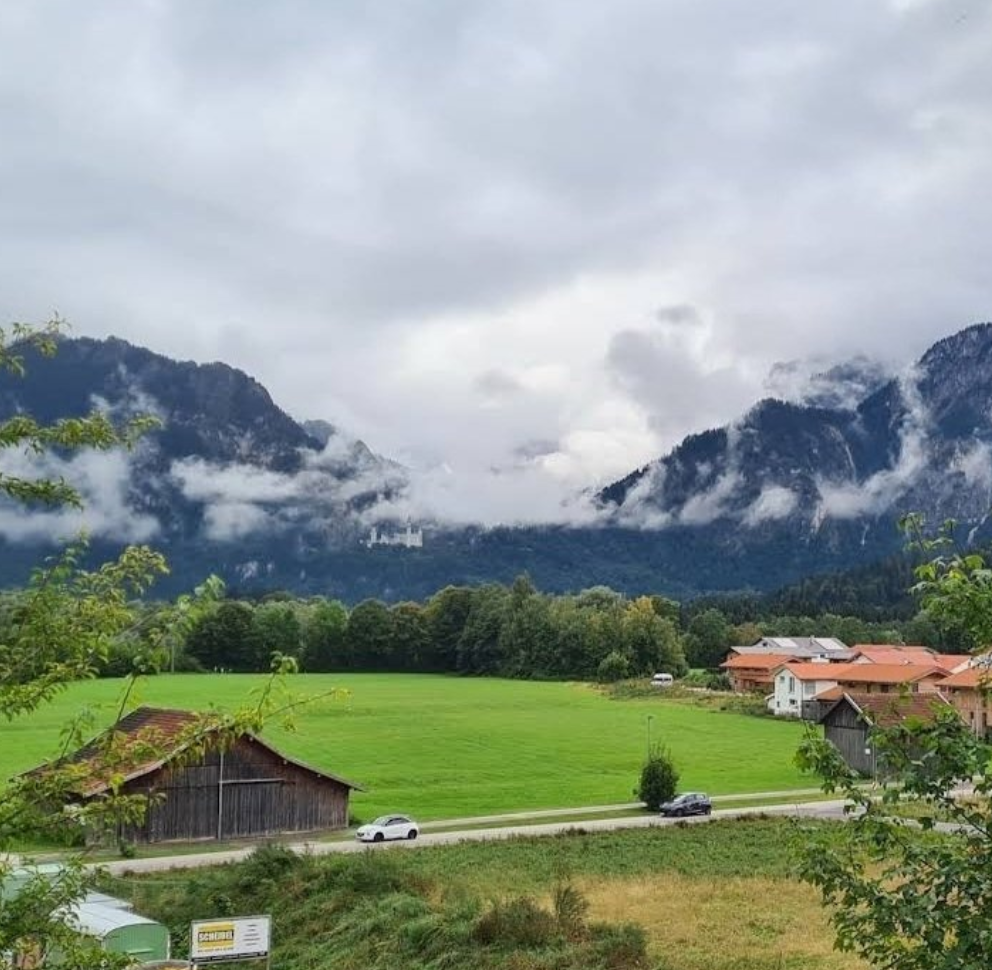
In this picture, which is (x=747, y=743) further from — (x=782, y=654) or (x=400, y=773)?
(x=782, y=654)

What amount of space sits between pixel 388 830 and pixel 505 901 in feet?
68.5

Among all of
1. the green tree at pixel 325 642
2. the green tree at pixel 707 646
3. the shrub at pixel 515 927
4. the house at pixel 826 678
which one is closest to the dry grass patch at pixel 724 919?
the shrub at pixel 515 927

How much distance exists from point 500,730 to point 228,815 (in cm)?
4457

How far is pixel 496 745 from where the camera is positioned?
8431 centimetres

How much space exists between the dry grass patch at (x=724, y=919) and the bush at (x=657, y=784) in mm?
21403

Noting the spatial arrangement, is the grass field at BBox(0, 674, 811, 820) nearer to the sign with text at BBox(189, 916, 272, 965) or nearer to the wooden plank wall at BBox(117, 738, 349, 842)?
the wooden plank wall at BBox(117, 738, 349, 842)

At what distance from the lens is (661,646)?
500 feet

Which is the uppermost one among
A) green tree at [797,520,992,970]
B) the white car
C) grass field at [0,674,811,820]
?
green tree at [797,520,992,970]

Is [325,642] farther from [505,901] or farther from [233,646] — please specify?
[505,901]

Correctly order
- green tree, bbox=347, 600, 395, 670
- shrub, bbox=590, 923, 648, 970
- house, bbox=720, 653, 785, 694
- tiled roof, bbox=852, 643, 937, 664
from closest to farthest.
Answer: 1. shrub, bbox=590, 923, 648, 970
2. tiled roof, bbox=852, 643, 937, 664
3. house, bbox=720, 653, 785, 694
4. green tree, bbox=347, 600, 395, 670

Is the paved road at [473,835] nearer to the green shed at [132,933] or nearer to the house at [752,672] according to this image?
the green shed at [132,933]

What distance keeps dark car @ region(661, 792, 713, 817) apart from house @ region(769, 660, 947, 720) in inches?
1956

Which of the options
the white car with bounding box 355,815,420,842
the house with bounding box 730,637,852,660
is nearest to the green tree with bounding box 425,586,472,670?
the house with bounding box 730,637,852,660

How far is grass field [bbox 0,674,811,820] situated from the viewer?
64.4 metres
